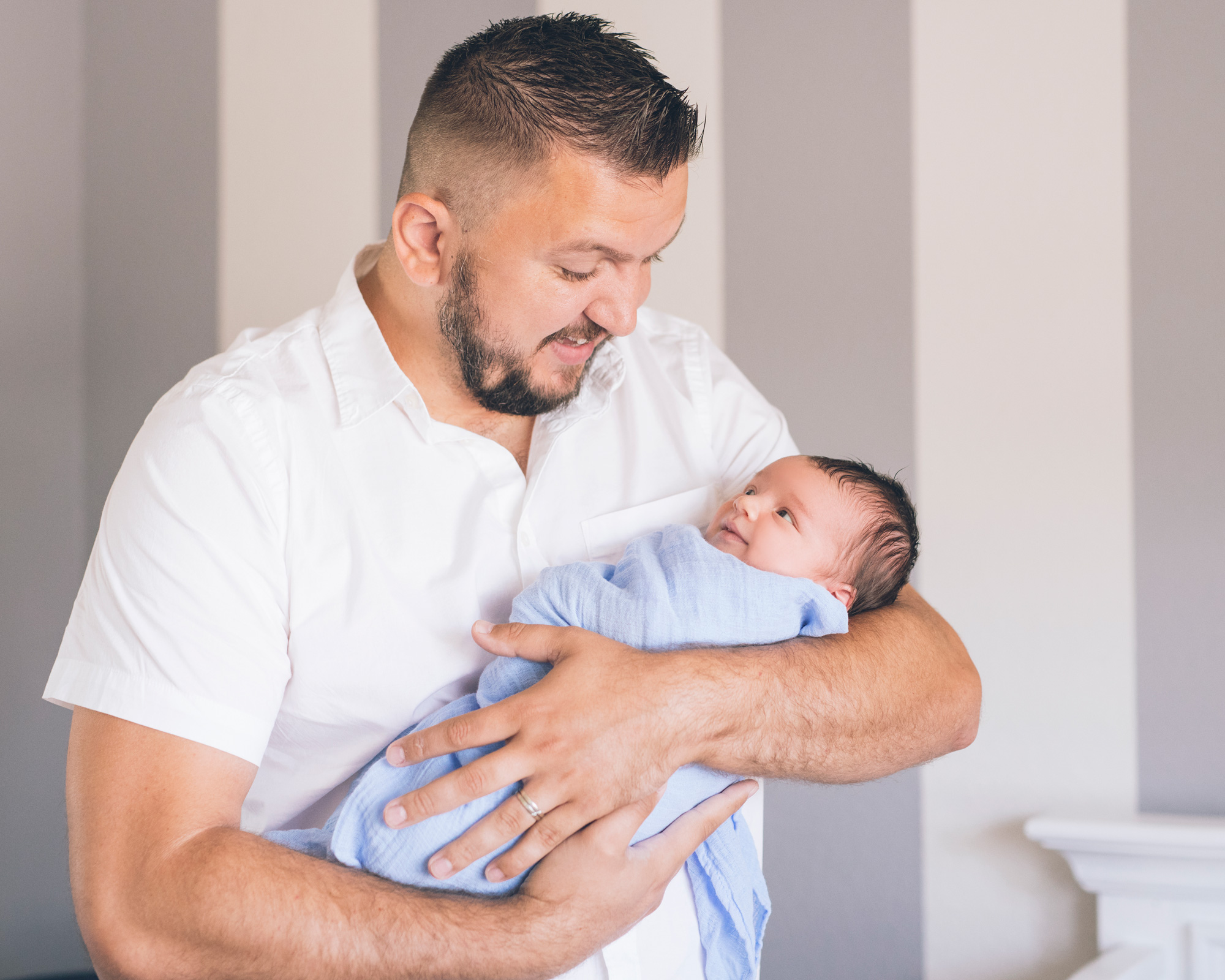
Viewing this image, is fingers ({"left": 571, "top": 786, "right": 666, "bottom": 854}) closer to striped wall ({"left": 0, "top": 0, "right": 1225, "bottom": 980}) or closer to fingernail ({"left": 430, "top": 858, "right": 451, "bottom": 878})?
fingernail ({"left": 430, "top": 858, "right": 451, "bottom": 878})

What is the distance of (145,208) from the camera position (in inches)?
92.2

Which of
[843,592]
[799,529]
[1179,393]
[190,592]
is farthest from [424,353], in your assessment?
[1179,393]

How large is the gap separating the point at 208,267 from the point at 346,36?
25.3 inches

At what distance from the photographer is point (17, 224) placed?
7.01 feet

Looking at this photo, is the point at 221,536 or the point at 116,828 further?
the point at 221,536

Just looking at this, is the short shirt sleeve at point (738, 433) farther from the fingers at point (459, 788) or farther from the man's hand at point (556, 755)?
the fingers at point (459, 788)

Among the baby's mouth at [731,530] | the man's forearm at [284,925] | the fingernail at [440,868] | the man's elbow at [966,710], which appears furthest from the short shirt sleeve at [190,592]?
the man's elbow at [966,710]

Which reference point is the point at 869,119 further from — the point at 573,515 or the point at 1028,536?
the point at 573,515

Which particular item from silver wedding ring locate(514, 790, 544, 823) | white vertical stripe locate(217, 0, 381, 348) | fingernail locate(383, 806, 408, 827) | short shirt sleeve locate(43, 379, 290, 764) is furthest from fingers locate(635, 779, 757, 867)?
white vertical stripe locate(217, 0, 381, 348)

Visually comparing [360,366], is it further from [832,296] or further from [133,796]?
[832,296]

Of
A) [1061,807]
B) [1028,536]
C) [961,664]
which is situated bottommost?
[1061,807]

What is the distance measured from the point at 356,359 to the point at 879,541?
78cm

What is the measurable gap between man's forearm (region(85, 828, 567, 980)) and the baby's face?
0.56 metres

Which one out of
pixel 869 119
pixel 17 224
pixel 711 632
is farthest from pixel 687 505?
pixel 17 224
